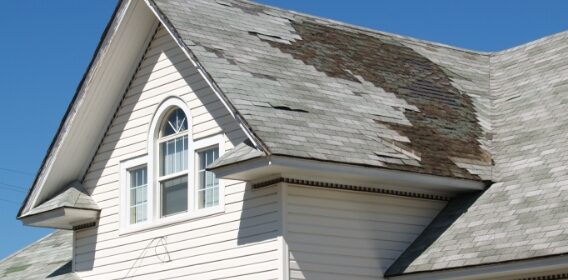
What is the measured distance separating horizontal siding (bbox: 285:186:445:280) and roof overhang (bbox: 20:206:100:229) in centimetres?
487

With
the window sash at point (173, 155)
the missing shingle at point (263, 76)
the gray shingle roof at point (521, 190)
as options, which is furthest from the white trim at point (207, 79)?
the gray shingle roof at point (521, 190)

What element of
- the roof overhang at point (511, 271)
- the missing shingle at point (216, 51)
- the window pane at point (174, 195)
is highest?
the missing shingle at point (216, 51)

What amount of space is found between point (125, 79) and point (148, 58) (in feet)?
2.03

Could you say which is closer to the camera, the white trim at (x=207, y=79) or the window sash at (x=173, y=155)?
the white trim at (x=207, y=79)

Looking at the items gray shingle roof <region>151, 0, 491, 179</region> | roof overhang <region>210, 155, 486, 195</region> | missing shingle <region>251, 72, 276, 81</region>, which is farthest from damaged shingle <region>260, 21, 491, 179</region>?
missing shingle <region>251, 72, 276, 81</region>

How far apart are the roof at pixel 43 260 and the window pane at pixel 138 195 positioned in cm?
214

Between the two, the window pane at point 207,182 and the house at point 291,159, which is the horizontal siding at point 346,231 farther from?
the window pane at point 207,182

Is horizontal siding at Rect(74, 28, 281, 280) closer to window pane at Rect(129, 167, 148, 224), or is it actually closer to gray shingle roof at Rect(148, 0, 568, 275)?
window pane at Rect(129, 167, 148, 224)

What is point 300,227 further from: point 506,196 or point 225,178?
point 506,196

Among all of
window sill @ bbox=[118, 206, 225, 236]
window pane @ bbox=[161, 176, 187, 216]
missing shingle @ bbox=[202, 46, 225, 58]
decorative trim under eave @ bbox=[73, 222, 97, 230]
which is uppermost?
missing shingle @ bbox=[202, 46, 225, 58]

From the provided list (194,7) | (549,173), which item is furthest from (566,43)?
(194,7)

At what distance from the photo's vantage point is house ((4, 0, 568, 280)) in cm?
1780

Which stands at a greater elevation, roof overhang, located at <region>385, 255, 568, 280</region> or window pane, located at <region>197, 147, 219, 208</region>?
window pane, located at <region>197, 147, 219, 208</region>

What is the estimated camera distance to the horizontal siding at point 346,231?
58.7 ft
